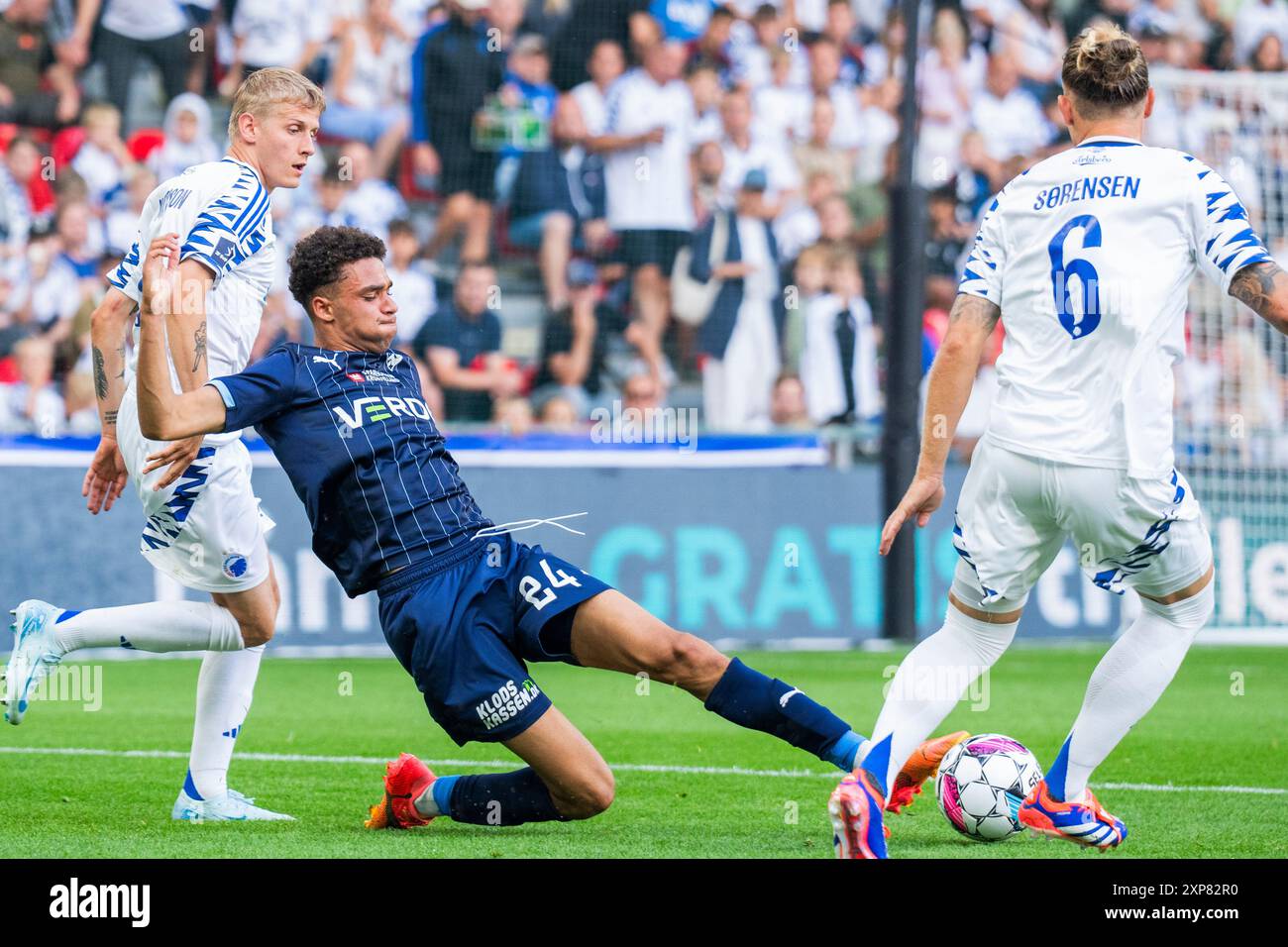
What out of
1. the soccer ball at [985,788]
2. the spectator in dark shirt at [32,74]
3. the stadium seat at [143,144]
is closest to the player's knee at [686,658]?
the soccer ball at [985,788]

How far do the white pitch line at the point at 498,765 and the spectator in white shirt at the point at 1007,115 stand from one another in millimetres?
9379

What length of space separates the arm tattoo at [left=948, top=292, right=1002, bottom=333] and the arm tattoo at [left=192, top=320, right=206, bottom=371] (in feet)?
7.50

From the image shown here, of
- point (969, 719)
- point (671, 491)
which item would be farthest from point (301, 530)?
point (969, 719)

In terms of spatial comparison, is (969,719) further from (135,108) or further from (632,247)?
(135,108)

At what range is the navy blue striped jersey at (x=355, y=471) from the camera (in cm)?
528

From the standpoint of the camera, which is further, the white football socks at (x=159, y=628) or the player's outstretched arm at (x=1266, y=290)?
the white football socks at (x=159, y=628)

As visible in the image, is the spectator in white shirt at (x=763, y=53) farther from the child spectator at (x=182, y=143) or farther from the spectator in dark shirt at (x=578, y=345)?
the child spectator at (x=182, y=143)

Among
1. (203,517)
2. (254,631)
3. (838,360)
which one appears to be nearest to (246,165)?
(203,517)

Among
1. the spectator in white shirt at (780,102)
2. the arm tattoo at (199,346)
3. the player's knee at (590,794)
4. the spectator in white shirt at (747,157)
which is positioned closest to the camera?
the player's knee at (590,794)

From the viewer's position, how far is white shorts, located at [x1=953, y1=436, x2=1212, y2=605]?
15.9 ft

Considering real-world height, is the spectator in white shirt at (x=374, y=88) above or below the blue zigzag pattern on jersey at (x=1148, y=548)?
above
